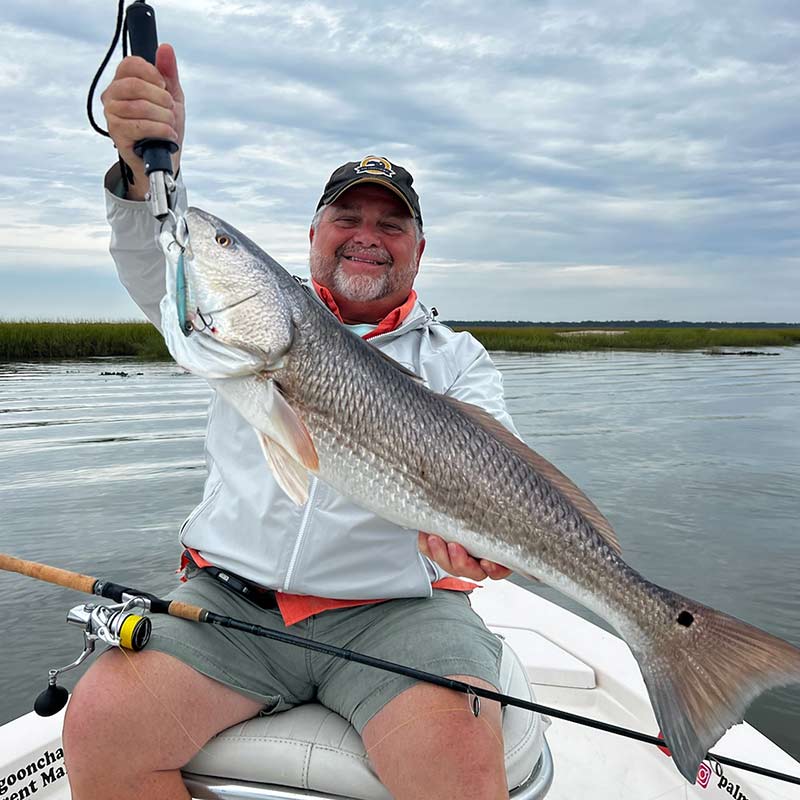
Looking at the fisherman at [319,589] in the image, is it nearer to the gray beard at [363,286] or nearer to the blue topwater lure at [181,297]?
the gray beard at [363,286]

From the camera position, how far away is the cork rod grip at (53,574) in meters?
2.83

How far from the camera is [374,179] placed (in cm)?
346

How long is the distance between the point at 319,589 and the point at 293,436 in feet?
2.34

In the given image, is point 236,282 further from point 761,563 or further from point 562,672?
point 761,563

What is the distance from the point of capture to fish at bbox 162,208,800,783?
8.30 ft

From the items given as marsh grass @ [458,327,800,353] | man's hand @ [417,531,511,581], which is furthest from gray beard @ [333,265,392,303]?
marsh grass @ [458,327,800,353]

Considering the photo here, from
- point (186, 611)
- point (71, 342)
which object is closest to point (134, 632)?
point (186, 611)

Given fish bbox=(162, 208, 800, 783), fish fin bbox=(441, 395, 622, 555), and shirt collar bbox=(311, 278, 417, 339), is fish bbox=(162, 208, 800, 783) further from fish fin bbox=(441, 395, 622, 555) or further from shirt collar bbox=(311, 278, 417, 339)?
shirt collar bbox=(311, 278, 417, 339)

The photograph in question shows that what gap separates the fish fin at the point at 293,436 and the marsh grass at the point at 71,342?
2749 centimetres

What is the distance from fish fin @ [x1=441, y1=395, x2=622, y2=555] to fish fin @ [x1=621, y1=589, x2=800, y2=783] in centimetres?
34

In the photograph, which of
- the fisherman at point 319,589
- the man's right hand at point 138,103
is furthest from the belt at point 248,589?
the man's right hand at point 138,103

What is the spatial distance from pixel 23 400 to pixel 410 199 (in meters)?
16.8

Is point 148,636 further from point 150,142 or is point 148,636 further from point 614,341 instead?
point 614,341

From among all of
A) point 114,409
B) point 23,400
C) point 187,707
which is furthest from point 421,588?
point 23,400
